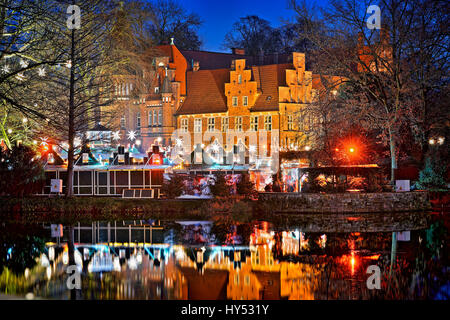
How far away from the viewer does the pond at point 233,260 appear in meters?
14.9

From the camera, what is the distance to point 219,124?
70938mm

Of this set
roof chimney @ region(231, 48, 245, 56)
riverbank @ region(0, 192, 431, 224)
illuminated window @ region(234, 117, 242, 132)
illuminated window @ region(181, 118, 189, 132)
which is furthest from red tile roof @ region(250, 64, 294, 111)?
riverbank @ region(0, 192, 431, 224)

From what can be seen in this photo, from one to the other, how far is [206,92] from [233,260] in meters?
54.4

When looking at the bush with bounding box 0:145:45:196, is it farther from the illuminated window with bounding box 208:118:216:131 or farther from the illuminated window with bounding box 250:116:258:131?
the illuminated window with bounding box 208:118:216:131

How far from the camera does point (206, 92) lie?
72.8m

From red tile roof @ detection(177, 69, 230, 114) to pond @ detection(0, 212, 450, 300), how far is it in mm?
42860

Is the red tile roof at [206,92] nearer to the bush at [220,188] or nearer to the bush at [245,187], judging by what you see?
the bush at [245,187]

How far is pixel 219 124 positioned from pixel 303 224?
4274 centimetres

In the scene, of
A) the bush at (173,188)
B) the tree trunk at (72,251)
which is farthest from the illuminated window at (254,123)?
the tree trunk at (72,251)

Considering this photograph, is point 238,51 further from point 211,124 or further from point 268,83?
point 268,83

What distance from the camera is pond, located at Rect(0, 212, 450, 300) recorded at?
14.9 m

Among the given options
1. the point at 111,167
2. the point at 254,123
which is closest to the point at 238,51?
the point at 254,123
